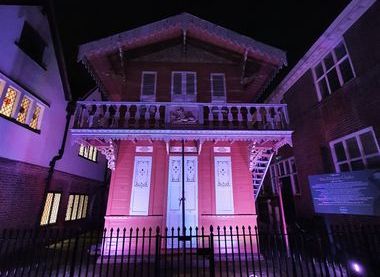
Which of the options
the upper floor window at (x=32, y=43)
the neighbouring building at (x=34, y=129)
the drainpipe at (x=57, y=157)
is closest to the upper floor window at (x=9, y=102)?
the neighbouring building at (x=34, y=129)

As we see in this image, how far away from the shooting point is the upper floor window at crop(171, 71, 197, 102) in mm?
10688

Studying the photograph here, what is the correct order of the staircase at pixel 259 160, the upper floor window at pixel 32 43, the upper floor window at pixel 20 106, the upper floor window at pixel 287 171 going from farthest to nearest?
1. the upper floor window at pixel 287 171
2. the upper floor window at pixel 32 43
3. the staircase at pixel 259 160
4. the upper floor window at pixel 20 106

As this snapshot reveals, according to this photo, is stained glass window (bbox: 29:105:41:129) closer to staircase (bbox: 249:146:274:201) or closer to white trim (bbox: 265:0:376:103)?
staircase (bbox: 249:146:274:201)

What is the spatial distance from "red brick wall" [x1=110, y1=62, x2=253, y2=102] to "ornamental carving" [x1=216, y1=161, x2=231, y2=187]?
130 inches

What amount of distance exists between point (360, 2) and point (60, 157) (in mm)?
15246

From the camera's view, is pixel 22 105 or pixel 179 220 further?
pixel 22 105

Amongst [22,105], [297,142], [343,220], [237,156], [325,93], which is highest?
[325,93]

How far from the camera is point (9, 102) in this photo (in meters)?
8.88

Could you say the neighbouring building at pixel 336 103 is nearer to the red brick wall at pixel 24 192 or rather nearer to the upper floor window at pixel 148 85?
the upper floor window at pixel 148 85

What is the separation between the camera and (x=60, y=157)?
11.7 m

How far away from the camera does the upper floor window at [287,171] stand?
42.2ft

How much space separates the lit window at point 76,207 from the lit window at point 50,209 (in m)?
1.02

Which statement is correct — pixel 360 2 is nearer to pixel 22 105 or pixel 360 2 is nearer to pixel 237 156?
pixel 237 156

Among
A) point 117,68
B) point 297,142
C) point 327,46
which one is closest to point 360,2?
point 327,46
